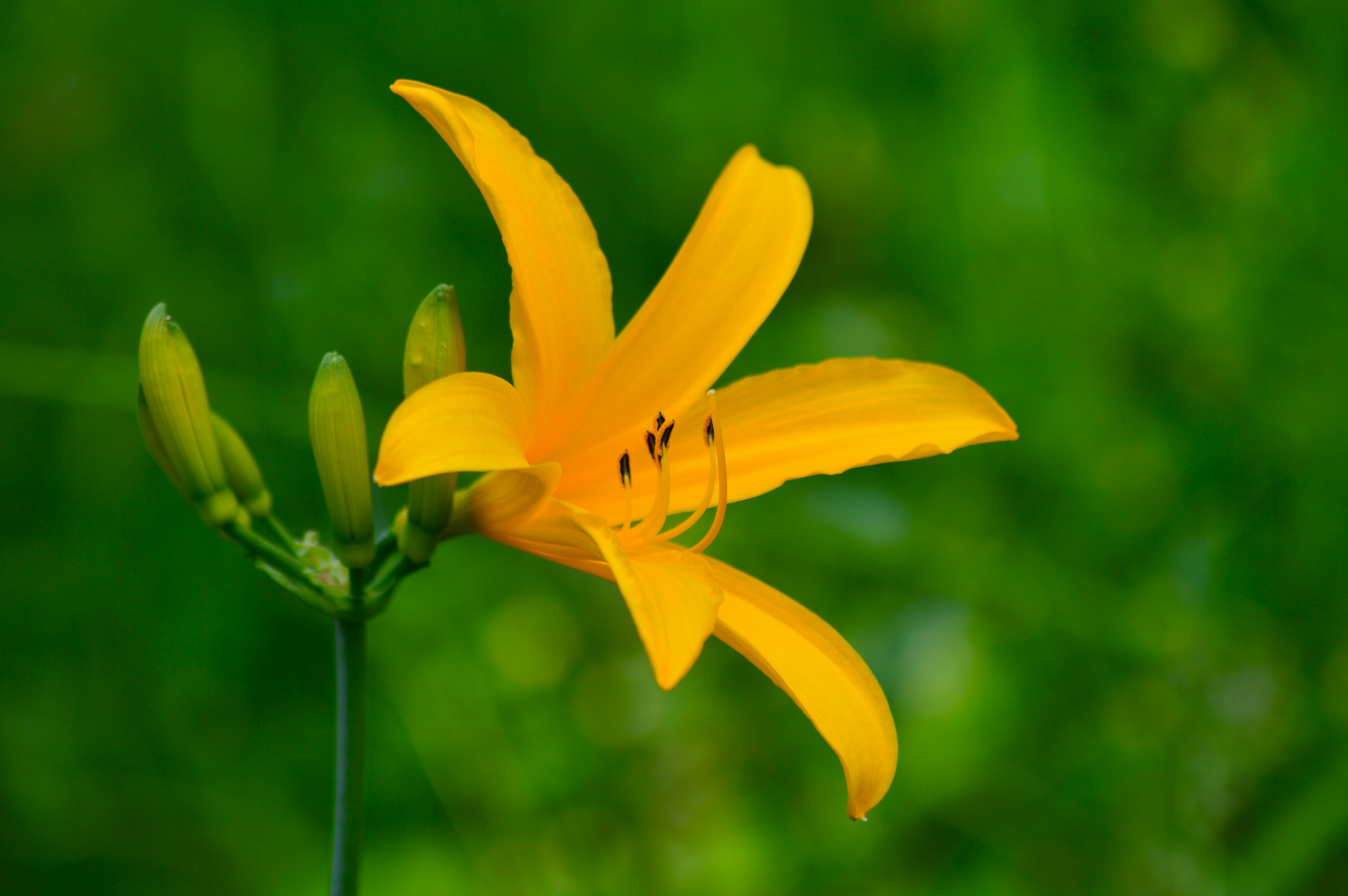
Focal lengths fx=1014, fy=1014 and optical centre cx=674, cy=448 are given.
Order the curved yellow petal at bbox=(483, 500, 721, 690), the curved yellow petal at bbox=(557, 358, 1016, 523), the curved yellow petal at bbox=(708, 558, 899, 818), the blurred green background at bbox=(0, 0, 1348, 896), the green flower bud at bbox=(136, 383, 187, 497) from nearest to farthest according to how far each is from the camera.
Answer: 1. the curved yellow petal at bbox=(483, 500, 721, 690)
2. the curved yellow petal at bbox=(708, 558, 899, 818)
3. the green flower bud at bbox=(136, 383, 187, 497)
4. the curved yellow petal at bbox=(557, 358, 1016, 523)
5. the blurred green background at bbox=(0, 0, 1348, 896)

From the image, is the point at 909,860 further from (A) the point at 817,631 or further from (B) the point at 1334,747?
(A) the point at 817,631

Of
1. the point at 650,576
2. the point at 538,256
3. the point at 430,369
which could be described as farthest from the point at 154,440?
the point at 650,576

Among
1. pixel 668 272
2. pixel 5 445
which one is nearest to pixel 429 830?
pixel 5 445

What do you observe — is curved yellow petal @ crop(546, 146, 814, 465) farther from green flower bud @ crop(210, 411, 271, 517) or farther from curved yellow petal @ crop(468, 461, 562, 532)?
green flower bud @ crop(210, 411, 271, 517)

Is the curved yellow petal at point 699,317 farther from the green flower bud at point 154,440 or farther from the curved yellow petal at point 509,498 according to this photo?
the green flower bud at point 154,440

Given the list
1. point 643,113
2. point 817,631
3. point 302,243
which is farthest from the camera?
point 643,113

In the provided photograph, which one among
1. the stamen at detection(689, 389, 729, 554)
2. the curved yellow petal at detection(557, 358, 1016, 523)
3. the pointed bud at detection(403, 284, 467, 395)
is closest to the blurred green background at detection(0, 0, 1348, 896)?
the curved yellow petal at detection(557, 358, 1016, 523)

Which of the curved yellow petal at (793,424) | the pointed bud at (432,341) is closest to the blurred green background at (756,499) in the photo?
the curved yellow petal at (793,424)
